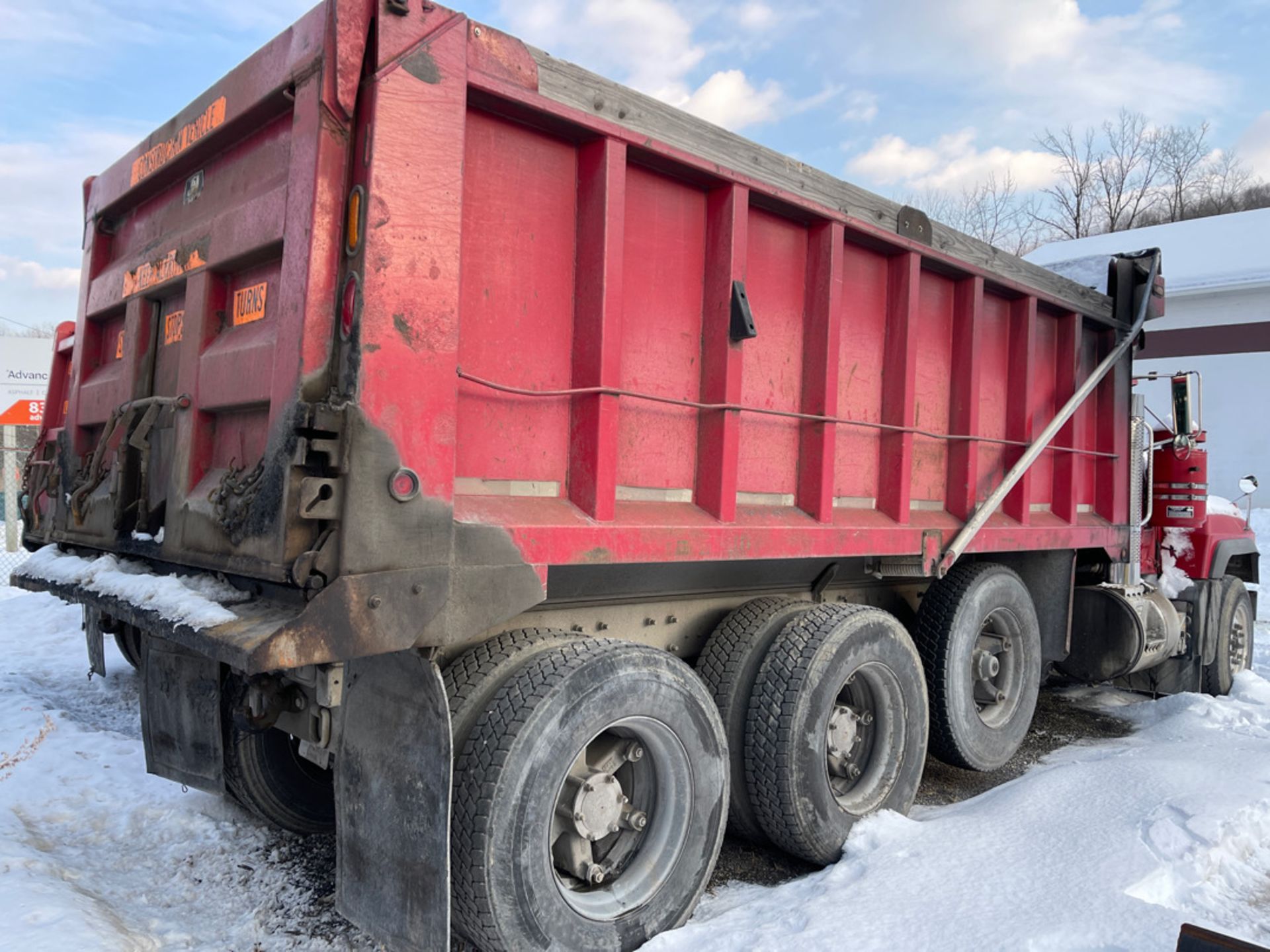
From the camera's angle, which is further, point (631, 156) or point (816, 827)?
point (816, 827)

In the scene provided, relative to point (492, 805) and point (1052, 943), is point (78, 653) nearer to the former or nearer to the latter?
point (492, 805)

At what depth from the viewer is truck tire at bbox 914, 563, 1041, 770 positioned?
469cm

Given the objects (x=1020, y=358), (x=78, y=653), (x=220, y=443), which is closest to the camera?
(x=220, y=443)

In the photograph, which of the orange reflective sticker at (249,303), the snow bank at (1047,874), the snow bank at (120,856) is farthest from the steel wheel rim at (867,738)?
the orange reflective sticker at (249,303)

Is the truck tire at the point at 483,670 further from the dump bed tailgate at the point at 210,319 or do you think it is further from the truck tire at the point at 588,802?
the dump bed tailgate at the point at 210,319

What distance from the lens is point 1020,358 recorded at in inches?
204

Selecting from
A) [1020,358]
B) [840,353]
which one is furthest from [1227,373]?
[840,353]

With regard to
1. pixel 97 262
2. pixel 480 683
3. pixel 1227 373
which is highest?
pixel 1227 373

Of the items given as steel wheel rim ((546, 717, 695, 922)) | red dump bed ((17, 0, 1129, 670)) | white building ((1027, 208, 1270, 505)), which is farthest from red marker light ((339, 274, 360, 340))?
white building ((1027, 208, 1270, 505))

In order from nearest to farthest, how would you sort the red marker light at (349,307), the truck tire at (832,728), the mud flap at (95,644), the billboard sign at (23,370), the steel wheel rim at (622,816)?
1. the red marker light at (349,307)
2. the steel wheel rim at (622,816)
3. the truck tire at (832,728)
4. the mud flap at (95,644)
5. the billboard sign at (23,370)

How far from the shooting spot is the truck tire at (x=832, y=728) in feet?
11.6

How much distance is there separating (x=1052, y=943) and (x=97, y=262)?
4.59 m

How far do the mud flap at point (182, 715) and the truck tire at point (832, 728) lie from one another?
203cm

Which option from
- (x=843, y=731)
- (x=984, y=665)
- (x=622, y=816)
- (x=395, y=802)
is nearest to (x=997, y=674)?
(x=984, y=665)
